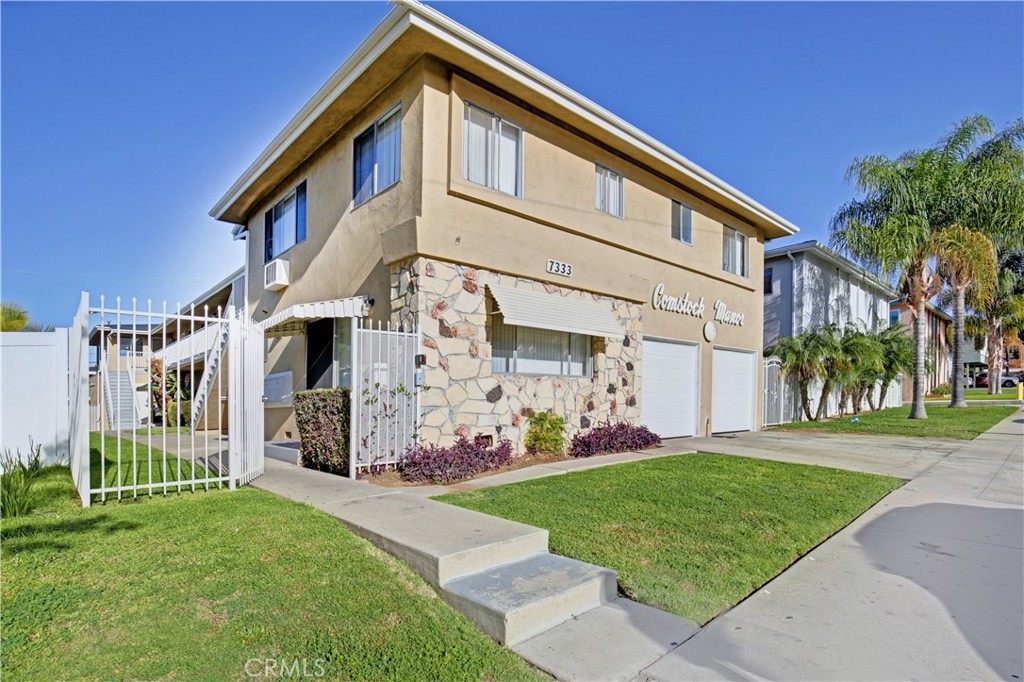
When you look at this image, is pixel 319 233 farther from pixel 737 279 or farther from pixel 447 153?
pixel 737 279

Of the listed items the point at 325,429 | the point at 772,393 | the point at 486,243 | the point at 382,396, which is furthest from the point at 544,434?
the point at 772,393

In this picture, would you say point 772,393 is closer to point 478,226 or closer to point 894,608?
point 478,226

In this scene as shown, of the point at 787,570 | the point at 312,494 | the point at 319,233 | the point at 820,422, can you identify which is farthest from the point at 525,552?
the point at 820,422

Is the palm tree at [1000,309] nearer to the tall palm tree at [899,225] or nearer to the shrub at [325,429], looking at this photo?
the tall palm tree at [899,225]

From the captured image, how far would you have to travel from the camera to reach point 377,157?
1021 centimetres

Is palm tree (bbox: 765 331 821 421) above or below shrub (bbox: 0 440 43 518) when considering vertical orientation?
above

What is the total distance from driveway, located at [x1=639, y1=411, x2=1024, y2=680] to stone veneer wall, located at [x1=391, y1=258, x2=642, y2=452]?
5206 millimetres

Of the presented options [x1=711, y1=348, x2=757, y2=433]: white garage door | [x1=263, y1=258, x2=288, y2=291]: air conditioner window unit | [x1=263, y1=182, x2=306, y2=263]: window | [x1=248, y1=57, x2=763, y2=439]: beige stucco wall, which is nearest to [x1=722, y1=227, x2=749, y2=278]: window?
[x1=248, y1=57, x2=763, y2=439]: beige stucco wall

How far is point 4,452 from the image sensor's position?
805 centimetres

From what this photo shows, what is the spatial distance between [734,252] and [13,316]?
21917 mm

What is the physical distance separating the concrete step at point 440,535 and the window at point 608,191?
7890 millimetres

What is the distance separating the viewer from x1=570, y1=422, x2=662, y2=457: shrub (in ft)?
35.1

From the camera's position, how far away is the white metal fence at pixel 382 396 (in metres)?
7.95

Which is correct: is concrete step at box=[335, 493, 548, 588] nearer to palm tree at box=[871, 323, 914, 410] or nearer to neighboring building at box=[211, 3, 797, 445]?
neighboring building at box=[211, 3, 797, 445]
